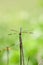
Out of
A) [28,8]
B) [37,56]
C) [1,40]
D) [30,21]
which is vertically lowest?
[37,56]

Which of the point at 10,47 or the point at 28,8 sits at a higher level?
the point at 28,8

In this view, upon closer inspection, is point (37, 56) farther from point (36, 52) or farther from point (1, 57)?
point (1, 57)

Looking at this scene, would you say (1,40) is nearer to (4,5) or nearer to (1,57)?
(1,57)

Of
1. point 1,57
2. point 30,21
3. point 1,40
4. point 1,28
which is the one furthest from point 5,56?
point 30,21

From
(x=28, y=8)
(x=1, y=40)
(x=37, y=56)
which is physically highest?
(x=28, y=8)

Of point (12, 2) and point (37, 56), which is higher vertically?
point (12, 2)

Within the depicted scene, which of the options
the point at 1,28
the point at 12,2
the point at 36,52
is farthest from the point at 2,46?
the point at 12,2
